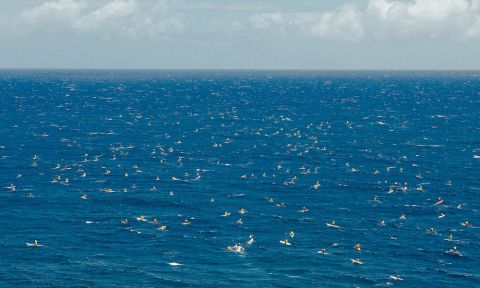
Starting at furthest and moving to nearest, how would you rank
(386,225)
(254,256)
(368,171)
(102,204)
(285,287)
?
1. (368,171)
2. (102,204)
3. (386,225)
4. (254,256)
5. (285,287)

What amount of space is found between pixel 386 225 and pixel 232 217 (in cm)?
2850

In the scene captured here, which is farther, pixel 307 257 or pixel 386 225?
pixel 386 225

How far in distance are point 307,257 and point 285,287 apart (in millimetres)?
13421

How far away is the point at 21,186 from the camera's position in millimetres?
153750

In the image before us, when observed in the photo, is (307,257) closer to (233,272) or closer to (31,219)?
(233,272)

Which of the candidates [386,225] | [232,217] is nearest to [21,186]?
[232,217]

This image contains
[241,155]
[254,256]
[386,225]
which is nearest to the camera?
[254,256]

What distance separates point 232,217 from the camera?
13062 cm

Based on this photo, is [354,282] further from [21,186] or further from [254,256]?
[21,186]

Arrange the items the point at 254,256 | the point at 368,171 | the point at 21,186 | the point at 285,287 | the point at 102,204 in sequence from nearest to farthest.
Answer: the point at 285,287
the point at 254,256
the point at 102,204
the point at 21,186
the point at 368,171

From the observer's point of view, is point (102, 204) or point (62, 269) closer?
point (62, 269)

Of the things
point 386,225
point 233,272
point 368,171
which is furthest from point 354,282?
point 368,171

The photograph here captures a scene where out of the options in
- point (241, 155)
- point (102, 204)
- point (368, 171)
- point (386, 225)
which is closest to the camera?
point (386, 225)

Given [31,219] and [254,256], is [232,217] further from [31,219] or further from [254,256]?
[31,219]
